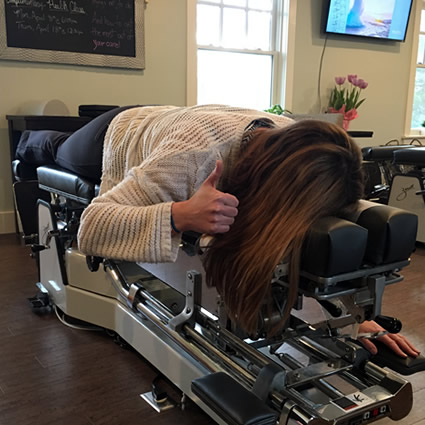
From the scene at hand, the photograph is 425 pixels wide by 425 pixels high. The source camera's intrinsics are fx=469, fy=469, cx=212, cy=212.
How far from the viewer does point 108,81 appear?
10.3ft

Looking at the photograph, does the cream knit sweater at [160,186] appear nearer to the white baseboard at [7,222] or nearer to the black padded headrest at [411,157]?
the black padded headrest at [411,157]

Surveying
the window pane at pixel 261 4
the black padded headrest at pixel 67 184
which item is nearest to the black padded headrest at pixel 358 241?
the black padded headrest at pixel 67 184

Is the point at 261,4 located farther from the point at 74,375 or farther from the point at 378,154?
the point at 74,375

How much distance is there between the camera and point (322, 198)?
83 centimetres

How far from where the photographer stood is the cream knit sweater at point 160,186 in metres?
0.90

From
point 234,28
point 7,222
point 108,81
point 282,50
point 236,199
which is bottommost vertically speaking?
point 7,222

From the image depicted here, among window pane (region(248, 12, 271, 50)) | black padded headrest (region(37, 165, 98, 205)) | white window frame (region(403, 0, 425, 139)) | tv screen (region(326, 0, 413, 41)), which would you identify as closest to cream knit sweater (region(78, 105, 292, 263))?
black padded headrest (region(37, 165, 98, 205))

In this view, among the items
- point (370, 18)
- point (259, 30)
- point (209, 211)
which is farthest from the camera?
point (370, 18)

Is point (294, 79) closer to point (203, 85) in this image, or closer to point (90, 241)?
point (203, 85)

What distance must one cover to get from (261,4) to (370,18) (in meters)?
1.07

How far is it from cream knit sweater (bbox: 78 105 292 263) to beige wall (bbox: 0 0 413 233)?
2148 mm

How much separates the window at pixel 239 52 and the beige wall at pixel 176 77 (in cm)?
18

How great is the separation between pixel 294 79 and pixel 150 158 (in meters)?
3.22

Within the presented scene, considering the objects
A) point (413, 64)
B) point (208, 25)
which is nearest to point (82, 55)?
point (208, 25)
